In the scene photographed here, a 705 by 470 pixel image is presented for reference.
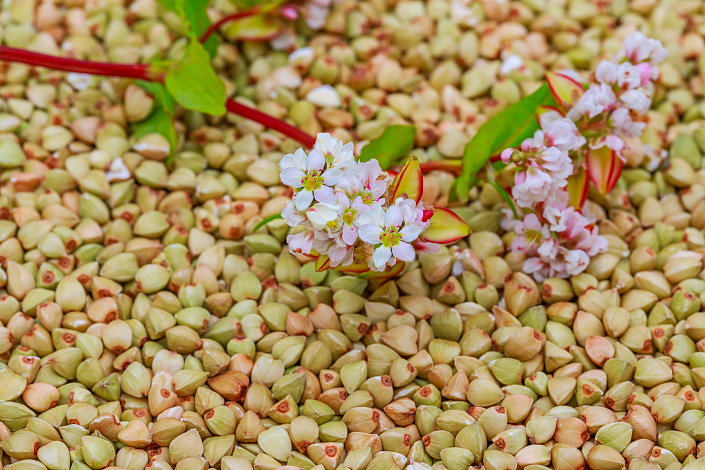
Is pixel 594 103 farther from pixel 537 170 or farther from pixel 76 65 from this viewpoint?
pixel 76 65

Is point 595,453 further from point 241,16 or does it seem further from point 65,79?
point 65,79

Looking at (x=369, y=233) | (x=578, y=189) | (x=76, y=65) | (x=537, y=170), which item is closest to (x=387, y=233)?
(x=369, y=233)

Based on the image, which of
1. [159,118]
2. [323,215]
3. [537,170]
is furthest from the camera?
[159,118]

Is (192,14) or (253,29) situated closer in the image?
(192,14)

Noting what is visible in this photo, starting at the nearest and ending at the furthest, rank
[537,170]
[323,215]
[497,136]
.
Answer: [323,215] < [537,170] < [497,136]

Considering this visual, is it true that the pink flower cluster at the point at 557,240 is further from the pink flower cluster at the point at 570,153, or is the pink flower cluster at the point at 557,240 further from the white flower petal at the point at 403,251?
the white flower petal at the point at 403,251

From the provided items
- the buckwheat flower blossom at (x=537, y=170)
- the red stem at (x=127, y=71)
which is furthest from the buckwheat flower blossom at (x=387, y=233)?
the red stem at (x=127, y=71)

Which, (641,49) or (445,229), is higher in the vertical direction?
(641,49)
